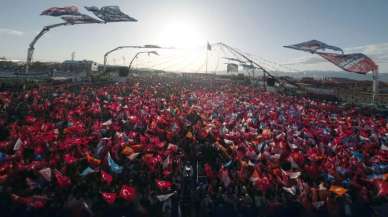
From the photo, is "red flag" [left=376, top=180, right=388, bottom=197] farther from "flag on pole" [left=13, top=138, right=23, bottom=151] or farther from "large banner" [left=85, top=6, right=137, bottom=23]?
"large banner" [left=85, top=6, right=137, bottom=23]

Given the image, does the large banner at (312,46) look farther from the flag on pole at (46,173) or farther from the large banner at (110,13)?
the flag on pole at (46,173)

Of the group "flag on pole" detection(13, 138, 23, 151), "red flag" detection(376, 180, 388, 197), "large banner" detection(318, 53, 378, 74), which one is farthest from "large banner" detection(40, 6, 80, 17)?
"red flag" detection(376, 180, 388, 197)

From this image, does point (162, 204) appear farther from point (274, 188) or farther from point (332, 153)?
point (332, 153)

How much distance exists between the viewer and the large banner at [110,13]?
4256 centimetres

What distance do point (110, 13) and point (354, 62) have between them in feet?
114

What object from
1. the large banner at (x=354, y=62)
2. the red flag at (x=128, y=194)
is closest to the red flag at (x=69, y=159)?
the red flag at (x=128, y=194)

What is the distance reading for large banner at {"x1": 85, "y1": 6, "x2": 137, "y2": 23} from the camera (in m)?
42.6

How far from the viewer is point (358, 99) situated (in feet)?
117

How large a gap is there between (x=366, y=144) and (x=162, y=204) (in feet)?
35.0

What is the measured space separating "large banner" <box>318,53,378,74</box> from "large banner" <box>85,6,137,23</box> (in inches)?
1196

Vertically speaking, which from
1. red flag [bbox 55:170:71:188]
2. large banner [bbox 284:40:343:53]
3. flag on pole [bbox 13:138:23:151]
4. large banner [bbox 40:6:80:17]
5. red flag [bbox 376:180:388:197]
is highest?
large banner [bbox 40:6:80:17]

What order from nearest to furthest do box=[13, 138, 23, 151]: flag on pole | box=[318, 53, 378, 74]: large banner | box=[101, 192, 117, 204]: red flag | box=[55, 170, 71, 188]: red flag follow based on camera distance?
1. box=[101, 192, 117, 204]: red flag
2. box=[55, 170, 71, 188]: red flag
3. box=[13, 138, 23, 151]: flag on pole
4. box=[318, 53, 378, 74]: large banner

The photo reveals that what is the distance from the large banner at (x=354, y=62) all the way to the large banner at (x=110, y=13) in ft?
99.7

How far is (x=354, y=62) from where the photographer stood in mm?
37250
